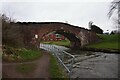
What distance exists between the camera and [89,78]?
1185 centimetres

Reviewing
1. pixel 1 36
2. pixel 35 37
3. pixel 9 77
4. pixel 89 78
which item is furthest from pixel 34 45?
pixel 9 77

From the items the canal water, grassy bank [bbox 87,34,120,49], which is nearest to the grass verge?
the canal water

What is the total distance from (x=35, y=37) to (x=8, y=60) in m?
21.6

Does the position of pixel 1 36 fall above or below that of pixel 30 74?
above

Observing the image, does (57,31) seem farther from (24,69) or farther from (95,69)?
(24,69)

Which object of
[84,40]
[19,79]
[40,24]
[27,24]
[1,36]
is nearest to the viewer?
[19,79]

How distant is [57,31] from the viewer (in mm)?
40562

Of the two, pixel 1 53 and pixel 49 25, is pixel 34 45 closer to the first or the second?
pixel 49 25

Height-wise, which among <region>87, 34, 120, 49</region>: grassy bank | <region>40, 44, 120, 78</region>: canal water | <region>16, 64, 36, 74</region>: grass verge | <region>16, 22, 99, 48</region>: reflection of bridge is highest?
<region>16, 22, 99, 48</region>: reflection of bridge

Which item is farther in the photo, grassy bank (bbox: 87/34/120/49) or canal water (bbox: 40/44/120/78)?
grassy bank (bbox: 87/34/120/49)

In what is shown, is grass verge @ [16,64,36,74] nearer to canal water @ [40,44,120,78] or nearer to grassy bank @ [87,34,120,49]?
canal water @ [40,44,120,78]

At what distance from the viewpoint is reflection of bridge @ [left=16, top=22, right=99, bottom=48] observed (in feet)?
111

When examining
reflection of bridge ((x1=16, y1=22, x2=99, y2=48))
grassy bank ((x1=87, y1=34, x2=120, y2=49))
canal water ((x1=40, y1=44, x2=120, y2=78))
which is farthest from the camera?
grassy bank ((x1=87, y1=34, x2=120, y2=49))

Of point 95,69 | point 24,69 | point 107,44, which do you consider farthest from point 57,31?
point 24,69
